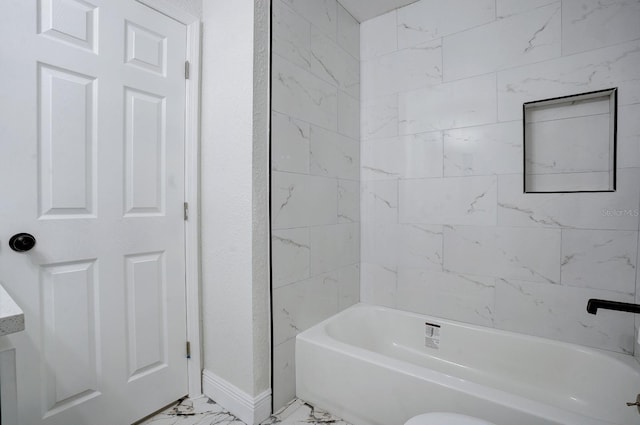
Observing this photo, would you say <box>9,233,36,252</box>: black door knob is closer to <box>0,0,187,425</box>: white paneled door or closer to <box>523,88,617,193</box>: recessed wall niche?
<box>0,0,187,425</box>: white paneled door

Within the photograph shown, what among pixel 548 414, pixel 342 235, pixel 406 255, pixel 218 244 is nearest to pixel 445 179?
pixel 406 255

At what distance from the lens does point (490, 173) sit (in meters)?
1.83

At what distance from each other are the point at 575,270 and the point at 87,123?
2.48 m

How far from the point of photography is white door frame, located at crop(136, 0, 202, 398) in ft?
5.61

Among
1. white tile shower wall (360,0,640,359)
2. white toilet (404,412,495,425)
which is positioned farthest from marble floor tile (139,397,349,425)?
white tile shower wall (360,0,640,359)

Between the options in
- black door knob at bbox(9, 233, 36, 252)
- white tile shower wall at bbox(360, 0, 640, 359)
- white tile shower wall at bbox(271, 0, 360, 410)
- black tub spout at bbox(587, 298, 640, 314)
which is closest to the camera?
black door knob at bbox(9, 233, 36, 252)

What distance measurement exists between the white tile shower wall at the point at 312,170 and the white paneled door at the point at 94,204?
0.55m

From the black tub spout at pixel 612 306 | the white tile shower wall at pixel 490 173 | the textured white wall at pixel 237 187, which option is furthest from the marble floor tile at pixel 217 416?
the black tub spout at pixel 612 306

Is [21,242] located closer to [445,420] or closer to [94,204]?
[94,204]

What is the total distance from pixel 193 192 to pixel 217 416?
1.19m

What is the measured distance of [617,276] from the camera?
1.52 meters

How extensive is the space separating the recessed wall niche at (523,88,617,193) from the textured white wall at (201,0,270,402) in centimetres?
148

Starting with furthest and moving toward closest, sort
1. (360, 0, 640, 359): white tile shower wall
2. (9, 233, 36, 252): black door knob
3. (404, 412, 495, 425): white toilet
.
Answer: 1. (360, 0, 640, 359): white tile shower wall
2. (9, 233, 36, 252): black door knob
3. (404, 412, 495, 425): white toilet

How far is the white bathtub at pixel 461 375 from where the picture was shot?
1.22m
